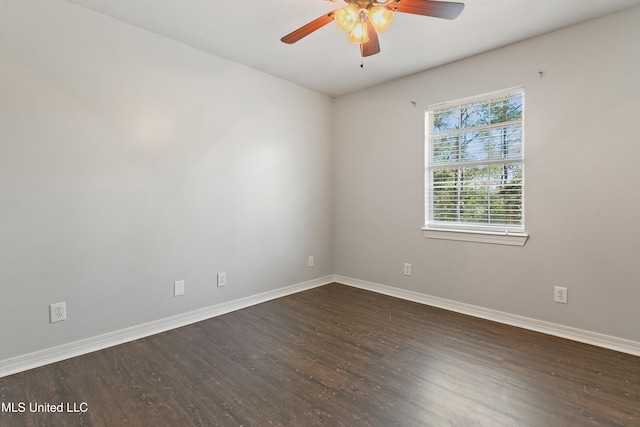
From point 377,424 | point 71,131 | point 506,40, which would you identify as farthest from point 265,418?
point 506,40

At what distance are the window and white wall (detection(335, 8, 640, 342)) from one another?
3.7 inches

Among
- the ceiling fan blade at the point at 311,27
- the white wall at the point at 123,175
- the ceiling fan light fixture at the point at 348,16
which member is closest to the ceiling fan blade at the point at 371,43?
the ceiling fan light fixture at the point at 348,16

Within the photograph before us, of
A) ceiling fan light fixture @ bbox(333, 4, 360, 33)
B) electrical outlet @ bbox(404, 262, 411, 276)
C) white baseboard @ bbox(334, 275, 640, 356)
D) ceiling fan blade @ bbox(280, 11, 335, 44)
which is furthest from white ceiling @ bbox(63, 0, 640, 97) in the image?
white baseboard @ bbox(334, 275, 640, 356)

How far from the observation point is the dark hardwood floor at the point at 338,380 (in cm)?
161

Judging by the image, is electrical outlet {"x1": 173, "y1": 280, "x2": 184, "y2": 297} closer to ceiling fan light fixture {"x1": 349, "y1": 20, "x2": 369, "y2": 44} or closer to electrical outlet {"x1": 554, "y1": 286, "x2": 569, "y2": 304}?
ceiling fan light fixture {"x1": 349, "y1": 20, "x2": 369, "y2": 44}

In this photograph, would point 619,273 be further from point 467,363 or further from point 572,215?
point 467,363

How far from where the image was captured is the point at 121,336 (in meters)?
2.45

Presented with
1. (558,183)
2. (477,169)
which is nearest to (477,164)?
(477,169)

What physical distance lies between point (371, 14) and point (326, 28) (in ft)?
2.51

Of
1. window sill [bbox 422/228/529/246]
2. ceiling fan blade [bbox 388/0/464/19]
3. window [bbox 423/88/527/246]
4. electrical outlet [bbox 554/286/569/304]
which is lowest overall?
electrical outlet [bbox 554/286/569/304]

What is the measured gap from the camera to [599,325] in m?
2.40

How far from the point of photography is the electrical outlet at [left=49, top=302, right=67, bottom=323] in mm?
2164

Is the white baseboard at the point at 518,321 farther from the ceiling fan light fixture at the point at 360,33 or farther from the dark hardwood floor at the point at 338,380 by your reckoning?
the ceiling fan light fixture at the point at 360,33

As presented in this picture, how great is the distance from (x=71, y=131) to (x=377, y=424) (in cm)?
266
